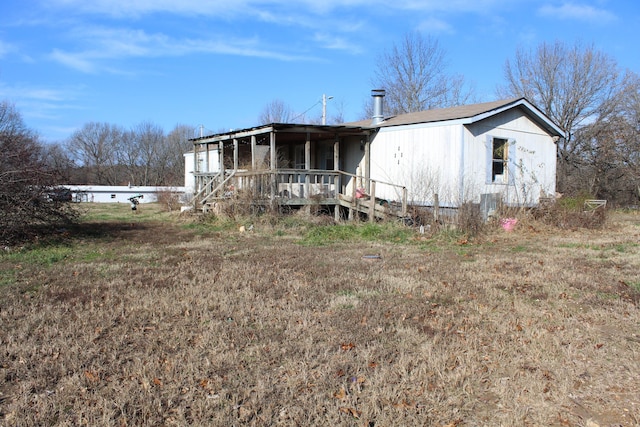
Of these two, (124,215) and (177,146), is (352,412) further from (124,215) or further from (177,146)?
(177,146)

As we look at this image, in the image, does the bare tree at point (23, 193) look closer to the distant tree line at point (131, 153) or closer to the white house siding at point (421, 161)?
the white house siding at point (421, 161)

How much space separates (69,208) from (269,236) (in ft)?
15.7

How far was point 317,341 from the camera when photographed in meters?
4.62

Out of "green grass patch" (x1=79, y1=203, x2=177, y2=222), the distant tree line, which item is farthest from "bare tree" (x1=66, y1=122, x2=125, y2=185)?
"green grass patch" (x1=79, y1=203, x2=177, y2=222)

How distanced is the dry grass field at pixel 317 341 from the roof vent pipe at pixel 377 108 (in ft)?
30.7

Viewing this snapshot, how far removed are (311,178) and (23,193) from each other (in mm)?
8606

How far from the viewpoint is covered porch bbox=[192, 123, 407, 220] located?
14.8 meters

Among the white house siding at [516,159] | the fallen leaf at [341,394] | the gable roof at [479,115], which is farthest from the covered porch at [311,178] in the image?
the fallen leaf at [341,394]

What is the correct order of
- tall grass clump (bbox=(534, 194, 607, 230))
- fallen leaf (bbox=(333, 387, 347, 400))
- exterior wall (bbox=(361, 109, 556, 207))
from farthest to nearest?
exterior wall (bbox=(361, 109, 556, 207)), tall grass clump (bbox=(534, 194, 607, 230)), fallen leaf (bbox=(333, 387, 347, 400))

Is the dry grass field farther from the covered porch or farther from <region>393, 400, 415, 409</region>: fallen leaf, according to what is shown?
the covered porch

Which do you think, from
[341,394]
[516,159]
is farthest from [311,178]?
[341,394]

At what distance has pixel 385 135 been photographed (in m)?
16.0

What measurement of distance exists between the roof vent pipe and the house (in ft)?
0.12

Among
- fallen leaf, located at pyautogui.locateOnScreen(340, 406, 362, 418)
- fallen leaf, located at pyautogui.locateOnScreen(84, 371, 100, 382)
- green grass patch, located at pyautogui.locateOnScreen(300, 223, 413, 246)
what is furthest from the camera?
green grass patch, located at pyautogui.locateOnScreen(300, 223, 413, 246)
